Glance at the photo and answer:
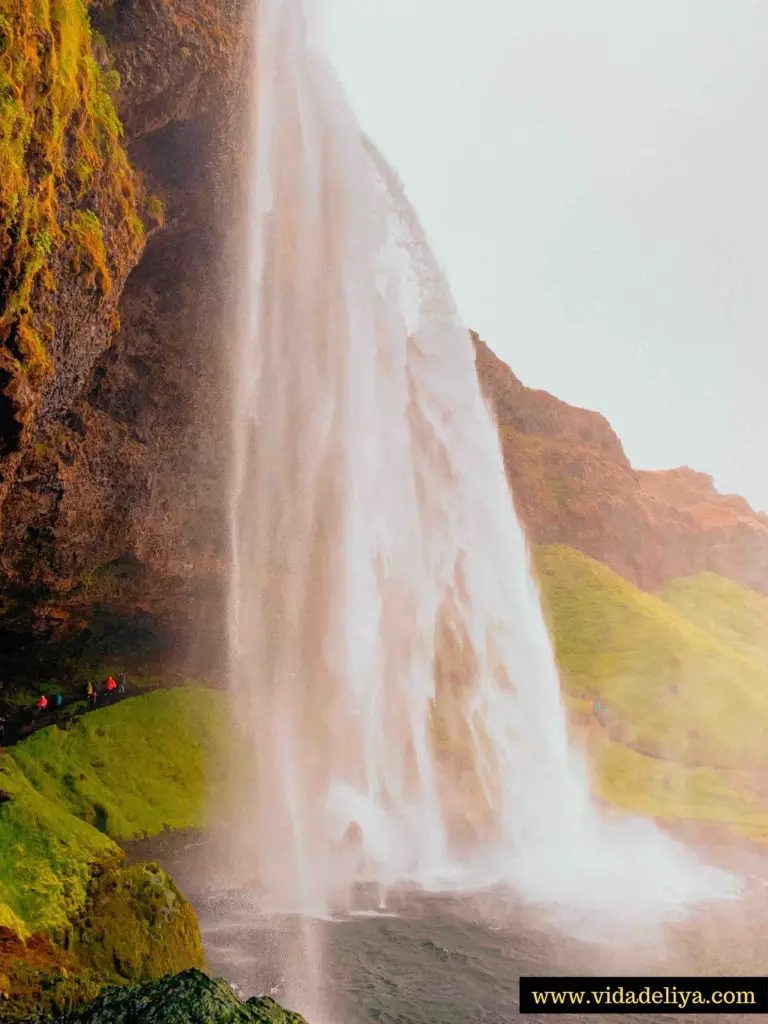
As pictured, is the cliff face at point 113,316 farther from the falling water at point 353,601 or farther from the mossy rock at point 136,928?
the mossy rock at point 136,928

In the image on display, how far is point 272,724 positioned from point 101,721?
16.3 ft

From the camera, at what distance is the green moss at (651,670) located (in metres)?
32.0

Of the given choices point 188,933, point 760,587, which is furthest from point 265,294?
point 760,587

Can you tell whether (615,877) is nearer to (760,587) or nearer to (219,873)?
(219,873)

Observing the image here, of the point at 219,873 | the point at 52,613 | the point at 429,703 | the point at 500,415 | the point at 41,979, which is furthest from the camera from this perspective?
the point at 500,415

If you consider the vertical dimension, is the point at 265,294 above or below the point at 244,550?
above

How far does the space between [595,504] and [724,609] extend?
12041 millimetres

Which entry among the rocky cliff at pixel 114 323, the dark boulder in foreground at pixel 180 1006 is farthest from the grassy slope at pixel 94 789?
the dark boulder in foreground at pixel 180 1006

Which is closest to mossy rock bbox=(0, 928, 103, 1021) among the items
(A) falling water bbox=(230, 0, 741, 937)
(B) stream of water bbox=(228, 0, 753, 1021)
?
(B) stream of water bbox=(228, 0, 753, 1021)

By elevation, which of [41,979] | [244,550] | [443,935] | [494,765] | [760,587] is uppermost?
[760,587]

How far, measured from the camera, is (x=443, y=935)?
45.0 feet

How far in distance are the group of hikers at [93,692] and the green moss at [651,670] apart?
2039cm

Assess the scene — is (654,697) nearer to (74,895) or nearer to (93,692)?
(93,692)

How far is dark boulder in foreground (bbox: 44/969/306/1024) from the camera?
5977 mm
